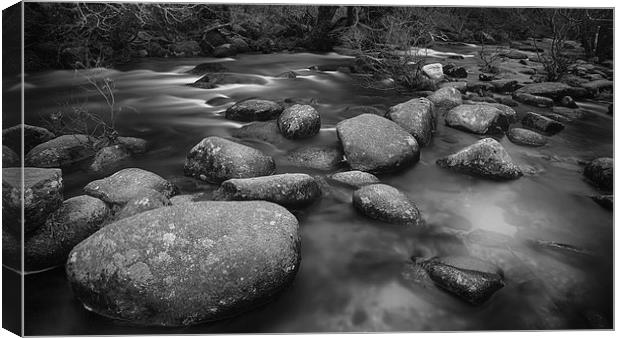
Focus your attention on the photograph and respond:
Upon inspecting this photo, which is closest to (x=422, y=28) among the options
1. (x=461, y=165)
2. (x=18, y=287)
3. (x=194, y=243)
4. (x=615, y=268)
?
(x=461, y=165)

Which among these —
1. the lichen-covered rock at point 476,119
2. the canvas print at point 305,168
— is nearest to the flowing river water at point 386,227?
the canvas print at point 305,168

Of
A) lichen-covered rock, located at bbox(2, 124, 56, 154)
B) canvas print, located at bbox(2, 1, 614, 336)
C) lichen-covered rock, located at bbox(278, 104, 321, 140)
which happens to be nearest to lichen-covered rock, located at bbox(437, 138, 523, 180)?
canvas print, located at bbox(2, 1, 614, 336)

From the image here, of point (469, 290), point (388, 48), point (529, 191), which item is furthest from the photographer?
point (388, 48)

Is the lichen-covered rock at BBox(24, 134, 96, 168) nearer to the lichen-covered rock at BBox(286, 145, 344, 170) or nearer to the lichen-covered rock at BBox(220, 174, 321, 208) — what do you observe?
the lichen-covered rock at BBox(220, 174, 321, 208)

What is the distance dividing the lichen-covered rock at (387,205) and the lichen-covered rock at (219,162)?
0.73m

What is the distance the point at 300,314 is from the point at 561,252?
4.94 feet

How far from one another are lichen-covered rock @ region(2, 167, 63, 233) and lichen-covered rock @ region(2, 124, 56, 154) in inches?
5.6

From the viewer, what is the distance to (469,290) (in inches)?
88.2

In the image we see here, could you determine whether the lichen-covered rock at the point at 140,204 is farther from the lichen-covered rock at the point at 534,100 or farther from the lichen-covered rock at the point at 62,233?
the lichen-covered rock at the point at 534,100

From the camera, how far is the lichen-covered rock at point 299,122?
3373 millimetres

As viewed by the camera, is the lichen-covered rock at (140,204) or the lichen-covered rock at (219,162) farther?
the lichen-covered rock at (219,162)

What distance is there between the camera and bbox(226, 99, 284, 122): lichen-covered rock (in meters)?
3.41

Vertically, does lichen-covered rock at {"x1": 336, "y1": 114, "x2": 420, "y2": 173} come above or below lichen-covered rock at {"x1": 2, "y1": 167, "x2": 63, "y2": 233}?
below

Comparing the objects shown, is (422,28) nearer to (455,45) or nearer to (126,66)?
(455,45)
